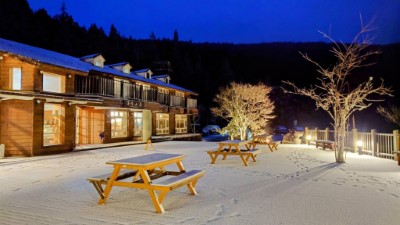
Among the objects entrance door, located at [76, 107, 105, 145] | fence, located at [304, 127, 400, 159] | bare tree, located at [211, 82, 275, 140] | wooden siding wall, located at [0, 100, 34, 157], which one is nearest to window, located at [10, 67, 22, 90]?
wooden siding wall, located at [0, 100, 34, 157]

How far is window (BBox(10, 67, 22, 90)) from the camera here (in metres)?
14.3

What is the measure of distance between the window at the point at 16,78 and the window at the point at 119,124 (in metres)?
7.52

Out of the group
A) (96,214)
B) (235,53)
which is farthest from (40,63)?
(235,53)

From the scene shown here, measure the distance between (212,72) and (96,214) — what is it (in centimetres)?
5990

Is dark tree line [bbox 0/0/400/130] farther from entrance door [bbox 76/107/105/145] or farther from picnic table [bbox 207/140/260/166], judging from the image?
picnic table [bbox 207/140/260/166]

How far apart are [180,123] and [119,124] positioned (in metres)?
10.7

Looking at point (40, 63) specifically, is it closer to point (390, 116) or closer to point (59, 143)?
point (59, 143)

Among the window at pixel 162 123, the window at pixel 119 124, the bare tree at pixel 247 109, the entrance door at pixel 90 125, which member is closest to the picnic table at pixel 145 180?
the entrance door at pixel 90 125

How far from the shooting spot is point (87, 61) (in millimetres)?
22828

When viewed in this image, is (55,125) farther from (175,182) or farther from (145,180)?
(175,182)

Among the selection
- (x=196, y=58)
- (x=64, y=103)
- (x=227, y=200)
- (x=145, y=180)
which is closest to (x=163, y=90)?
(x=64, y=103)

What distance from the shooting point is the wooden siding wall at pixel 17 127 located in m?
13.6

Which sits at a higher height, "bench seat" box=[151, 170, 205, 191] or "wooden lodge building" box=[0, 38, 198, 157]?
"wooden lodge building" box=[0, 38, 198, 157]

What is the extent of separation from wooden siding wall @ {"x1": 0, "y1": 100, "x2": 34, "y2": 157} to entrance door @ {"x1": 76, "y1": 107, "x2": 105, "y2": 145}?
6773 millimetres
